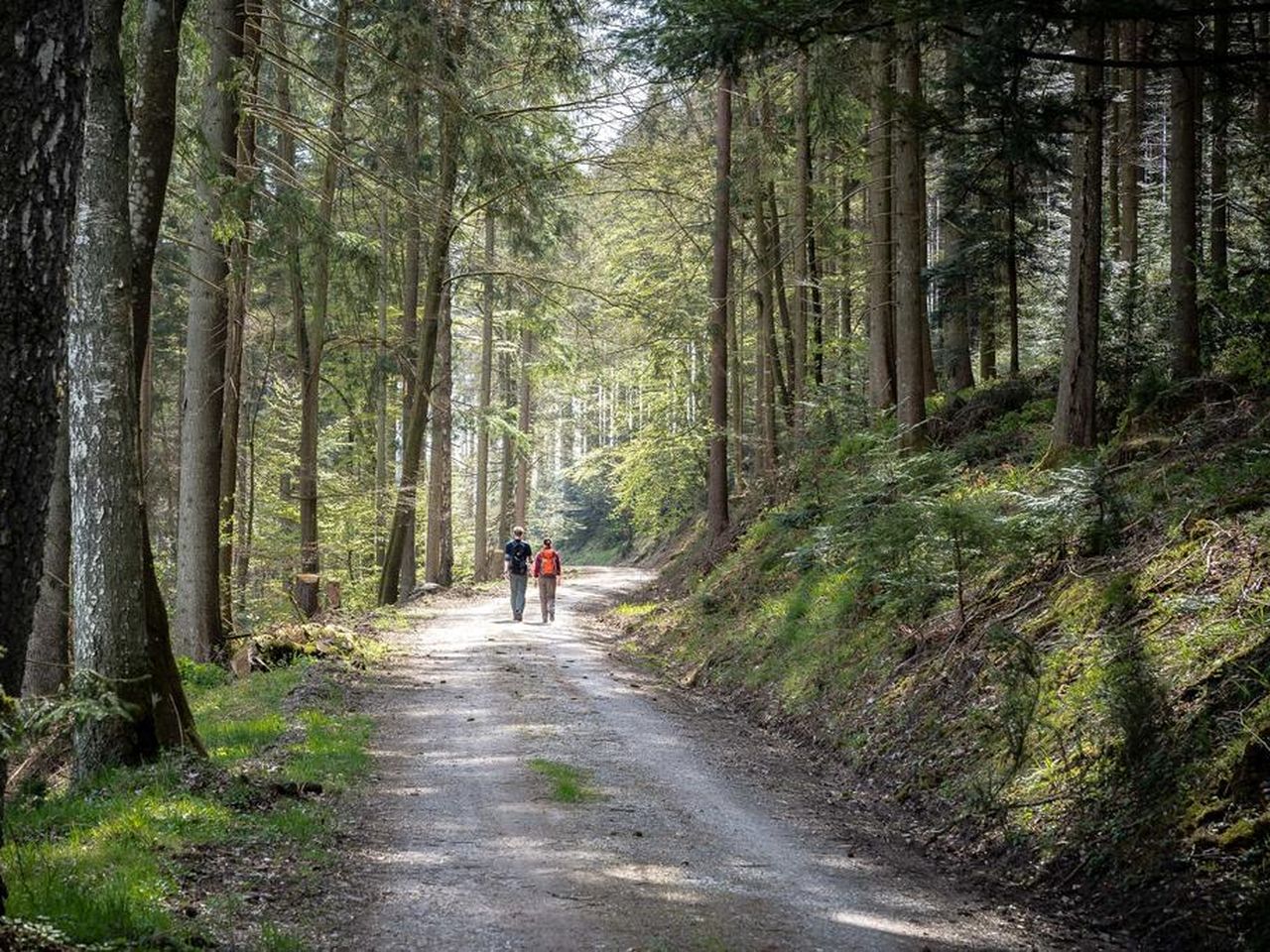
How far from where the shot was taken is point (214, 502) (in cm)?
1441

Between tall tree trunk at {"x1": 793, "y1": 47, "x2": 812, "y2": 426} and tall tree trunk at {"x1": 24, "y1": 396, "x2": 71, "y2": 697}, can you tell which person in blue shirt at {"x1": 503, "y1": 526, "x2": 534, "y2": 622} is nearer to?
tall tree trunk at {"x1": 793, "y1": 47, "x2": 812, "y2": 426}

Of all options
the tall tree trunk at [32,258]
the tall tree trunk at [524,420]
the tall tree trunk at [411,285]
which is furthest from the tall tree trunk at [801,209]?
the tall tree trunk at [32,258]

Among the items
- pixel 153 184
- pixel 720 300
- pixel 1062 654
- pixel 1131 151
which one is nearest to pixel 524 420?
pixel 720 300

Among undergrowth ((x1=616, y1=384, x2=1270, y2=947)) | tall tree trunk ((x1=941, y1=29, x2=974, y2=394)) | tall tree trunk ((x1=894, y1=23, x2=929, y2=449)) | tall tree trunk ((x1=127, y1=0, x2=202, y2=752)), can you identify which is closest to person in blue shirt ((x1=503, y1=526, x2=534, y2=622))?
undergrowth ((x1=616, y1=384, x2=1270, y2=947))

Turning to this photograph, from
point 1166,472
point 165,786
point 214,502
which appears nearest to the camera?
point 165,786

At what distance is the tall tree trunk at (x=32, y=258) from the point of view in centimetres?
372

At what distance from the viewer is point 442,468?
28188mm

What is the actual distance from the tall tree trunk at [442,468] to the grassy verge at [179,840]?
16958 millimetres

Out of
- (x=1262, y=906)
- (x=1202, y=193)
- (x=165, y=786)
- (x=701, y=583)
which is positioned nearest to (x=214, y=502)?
(x=165, y=786)

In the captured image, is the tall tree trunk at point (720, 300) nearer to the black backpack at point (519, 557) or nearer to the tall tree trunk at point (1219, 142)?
the black backpack at point (519, 557)

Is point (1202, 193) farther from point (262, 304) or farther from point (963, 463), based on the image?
point (262, 304)

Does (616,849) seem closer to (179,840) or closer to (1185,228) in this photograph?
(179,840)

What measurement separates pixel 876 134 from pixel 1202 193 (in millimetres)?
5435

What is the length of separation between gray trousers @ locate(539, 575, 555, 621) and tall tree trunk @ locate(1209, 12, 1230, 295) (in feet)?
43.5
